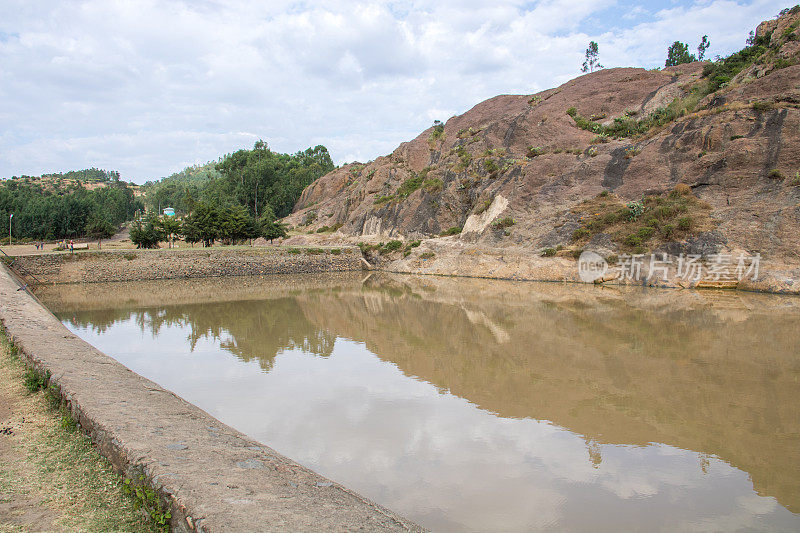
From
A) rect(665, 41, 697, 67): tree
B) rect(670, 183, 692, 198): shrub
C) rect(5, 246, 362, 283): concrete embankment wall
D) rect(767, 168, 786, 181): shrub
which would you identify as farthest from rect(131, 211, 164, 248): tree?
rect(665, 41, 697, 67): tree

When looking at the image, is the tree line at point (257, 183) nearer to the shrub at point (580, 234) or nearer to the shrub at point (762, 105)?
the shrub at point (580, 234)

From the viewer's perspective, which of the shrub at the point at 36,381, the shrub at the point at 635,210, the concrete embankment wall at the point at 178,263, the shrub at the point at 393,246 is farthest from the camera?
the shrub at the point at 393,246

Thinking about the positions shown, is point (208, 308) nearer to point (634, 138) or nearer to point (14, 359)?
point (14, 359)

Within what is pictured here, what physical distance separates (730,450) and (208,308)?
20.2 meters

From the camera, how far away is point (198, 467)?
491 cm

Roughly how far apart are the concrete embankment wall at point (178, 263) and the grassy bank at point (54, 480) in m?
29.7

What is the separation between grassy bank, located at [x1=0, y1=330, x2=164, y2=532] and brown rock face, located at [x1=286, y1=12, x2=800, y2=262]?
92.3 ft

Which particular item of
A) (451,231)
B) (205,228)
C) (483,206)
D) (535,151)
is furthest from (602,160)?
(205,228)

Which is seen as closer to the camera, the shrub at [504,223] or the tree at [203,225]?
the shrub at [504,223]

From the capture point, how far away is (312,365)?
12.4m

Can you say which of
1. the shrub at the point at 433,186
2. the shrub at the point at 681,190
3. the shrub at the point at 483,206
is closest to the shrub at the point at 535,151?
the shrub at the point at 483,206

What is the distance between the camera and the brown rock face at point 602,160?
26.3 meters

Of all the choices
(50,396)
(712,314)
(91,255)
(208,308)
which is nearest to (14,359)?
(50,396)

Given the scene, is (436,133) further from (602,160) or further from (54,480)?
(54,480)
